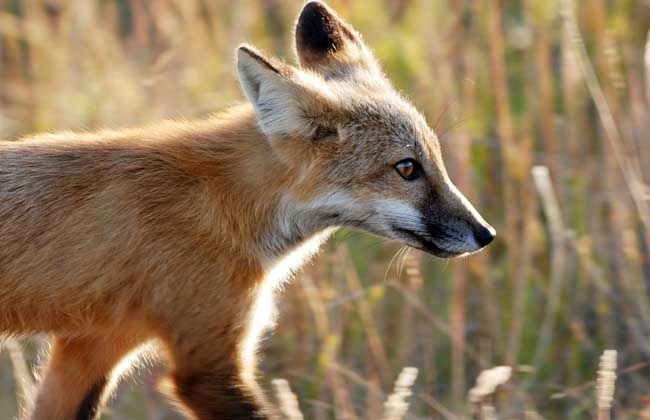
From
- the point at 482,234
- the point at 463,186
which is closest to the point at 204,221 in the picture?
the point at 482,234

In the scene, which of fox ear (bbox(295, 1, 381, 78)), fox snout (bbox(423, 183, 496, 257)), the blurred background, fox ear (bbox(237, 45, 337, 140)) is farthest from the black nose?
fox ear (bbox(295, 1, 381, 78))

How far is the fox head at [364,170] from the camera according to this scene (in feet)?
15.1

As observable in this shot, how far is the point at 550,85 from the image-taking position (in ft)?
22.4

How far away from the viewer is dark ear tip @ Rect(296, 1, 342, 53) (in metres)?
5.27

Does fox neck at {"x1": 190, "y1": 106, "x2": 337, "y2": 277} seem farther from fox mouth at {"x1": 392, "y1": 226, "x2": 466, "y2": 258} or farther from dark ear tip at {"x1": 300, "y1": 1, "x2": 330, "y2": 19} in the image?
dark ear tip at {"x1": 300, "y1": 1, "x2": 330, "y2": 19}

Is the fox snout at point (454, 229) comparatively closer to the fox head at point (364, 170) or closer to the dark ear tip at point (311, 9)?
the fox head at point (364, 170)

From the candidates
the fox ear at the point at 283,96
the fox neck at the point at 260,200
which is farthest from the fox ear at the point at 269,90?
the fox neck at the point at 260,200

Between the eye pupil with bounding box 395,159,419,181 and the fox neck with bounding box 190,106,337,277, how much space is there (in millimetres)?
365

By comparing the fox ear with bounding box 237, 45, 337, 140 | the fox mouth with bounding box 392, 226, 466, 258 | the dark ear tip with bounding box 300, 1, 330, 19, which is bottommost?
the fox mouth with bounding box 392, 226, 466, 258

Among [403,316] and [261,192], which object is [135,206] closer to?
[261,192]

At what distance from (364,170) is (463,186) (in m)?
1.94

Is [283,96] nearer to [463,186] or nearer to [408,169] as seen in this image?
[408,169]

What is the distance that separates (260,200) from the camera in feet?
15.4

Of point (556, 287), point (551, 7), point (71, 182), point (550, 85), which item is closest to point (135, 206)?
point (71, 182)
